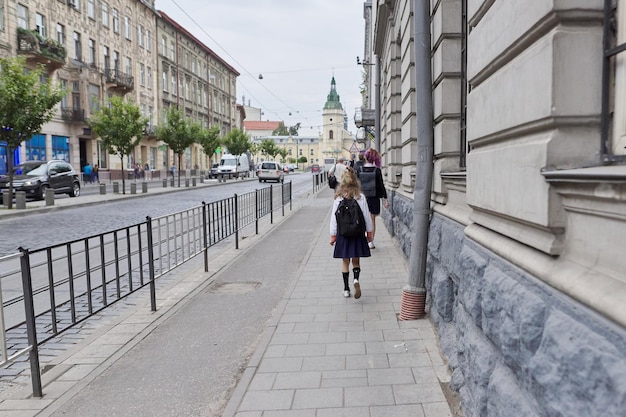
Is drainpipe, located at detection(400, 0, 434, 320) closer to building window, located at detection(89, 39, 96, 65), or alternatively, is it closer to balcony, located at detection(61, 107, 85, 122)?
balcony, located at detection(61, 107, 85, 122)

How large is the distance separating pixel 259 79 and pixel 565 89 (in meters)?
53.6

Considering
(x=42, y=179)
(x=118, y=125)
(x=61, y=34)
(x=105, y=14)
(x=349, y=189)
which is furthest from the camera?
(x=105, y=14)

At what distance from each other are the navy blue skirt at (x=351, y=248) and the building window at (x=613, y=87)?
442cm

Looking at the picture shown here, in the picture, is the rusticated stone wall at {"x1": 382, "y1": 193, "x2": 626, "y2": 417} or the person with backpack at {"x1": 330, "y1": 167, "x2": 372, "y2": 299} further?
the person with backpack at {"x1": 330, "y1": 167, "x2": 372, "y2": 299}

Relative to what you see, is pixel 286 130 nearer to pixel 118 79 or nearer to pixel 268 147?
pixel 268 147

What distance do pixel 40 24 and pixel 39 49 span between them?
2.47 metres

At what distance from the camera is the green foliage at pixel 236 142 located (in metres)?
63.5

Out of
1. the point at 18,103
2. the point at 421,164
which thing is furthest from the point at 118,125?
the point at 421,164

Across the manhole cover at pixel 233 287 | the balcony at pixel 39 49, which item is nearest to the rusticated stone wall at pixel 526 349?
the manhole cover at pixel 233 287

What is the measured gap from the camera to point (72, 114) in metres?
39.9

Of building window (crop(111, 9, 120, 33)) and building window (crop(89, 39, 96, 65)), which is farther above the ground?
building window (crop(111, 9, 120, 33))

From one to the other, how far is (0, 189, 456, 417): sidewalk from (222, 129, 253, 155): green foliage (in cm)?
5761

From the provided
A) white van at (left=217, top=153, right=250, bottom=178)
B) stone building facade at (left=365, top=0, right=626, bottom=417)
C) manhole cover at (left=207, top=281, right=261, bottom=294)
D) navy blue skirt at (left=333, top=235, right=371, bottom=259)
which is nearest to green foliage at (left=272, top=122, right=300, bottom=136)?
white van at (left=217, top=153, right=250, bottom=178)

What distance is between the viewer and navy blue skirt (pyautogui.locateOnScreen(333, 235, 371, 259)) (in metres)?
6.58
